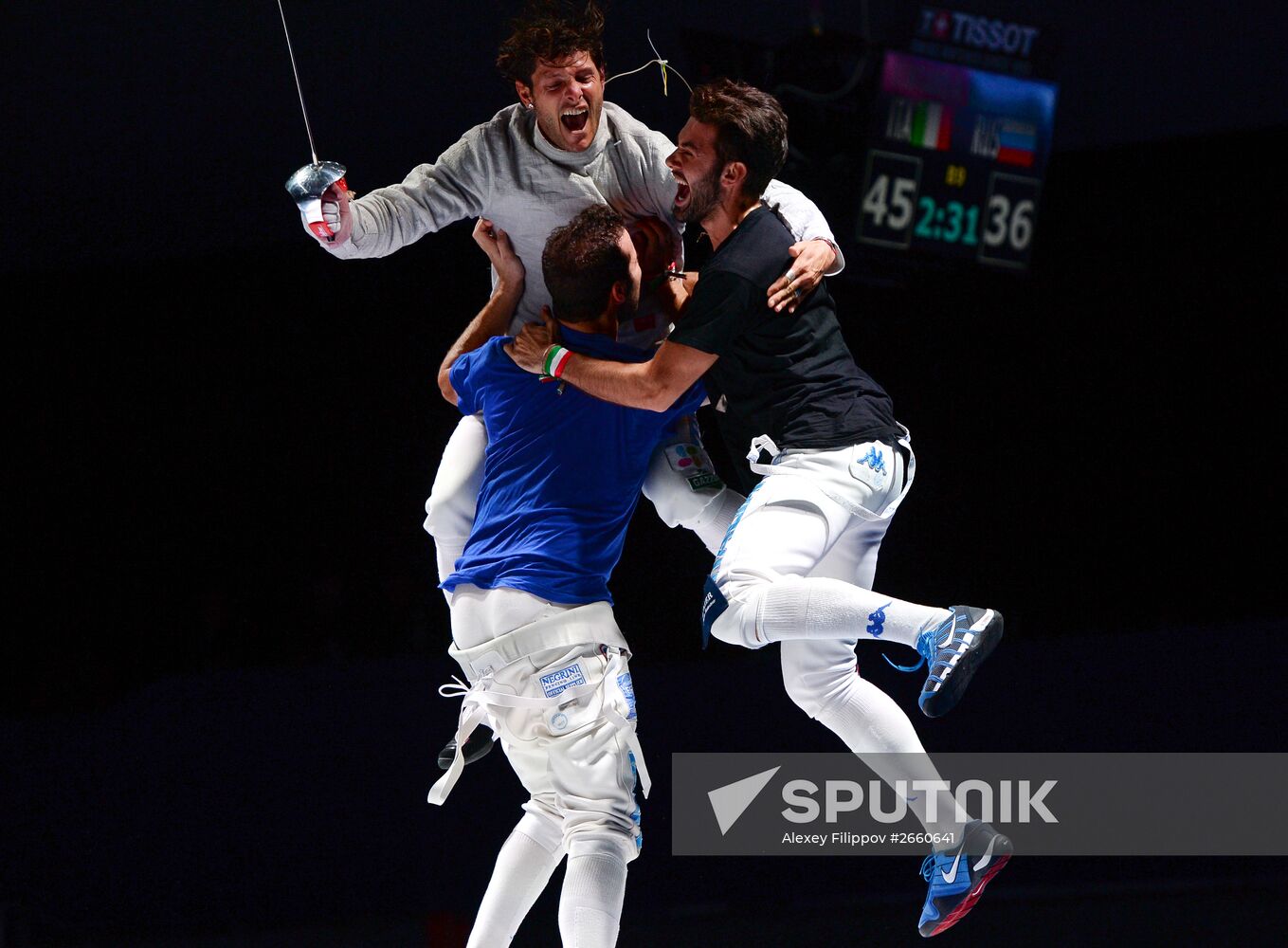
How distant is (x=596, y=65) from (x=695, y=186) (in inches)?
16.6

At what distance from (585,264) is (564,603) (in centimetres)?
67

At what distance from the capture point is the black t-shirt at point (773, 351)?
287cm

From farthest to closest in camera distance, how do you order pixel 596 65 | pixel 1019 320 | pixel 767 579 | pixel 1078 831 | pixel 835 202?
pixel 1019 320 → pixel 835 202 → pixel 1078 831 → pixel 596 65 → pixel 767 579

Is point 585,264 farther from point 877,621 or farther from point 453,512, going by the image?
point 877,621

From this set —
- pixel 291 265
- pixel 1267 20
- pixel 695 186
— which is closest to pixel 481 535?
pixel 695 186

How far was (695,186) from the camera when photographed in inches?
117

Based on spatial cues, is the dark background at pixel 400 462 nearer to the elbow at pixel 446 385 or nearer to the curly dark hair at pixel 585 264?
the elbow at pixel 446 385

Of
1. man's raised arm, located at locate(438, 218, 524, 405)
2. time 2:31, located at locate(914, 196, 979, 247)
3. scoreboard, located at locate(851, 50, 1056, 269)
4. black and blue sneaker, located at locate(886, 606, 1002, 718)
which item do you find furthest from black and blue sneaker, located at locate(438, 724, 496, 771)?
time 2:31, located at locate(914, 196, 979, 247)

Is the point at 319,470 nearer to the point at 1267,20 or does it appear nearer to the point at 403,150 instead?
the point at 403,150

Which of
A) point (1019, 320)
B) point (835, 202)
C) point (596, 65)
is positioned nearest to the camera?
point (596, 65)

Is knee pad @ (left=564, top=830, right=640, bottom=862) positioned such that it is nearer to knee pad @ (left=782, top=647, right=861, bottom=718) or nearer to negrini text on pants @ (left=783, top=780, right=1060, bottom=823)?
knee pad @ (left=782, top=647, right=861, bottom=718)

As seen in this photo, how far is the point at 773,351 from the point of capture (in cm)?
295

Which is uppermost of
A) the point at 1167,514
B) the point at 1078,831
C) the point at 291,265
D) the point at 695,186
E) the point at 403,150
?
the point at 695,186

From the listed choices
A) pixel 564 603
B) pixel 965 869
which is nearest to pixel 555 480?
pixel 564 603
